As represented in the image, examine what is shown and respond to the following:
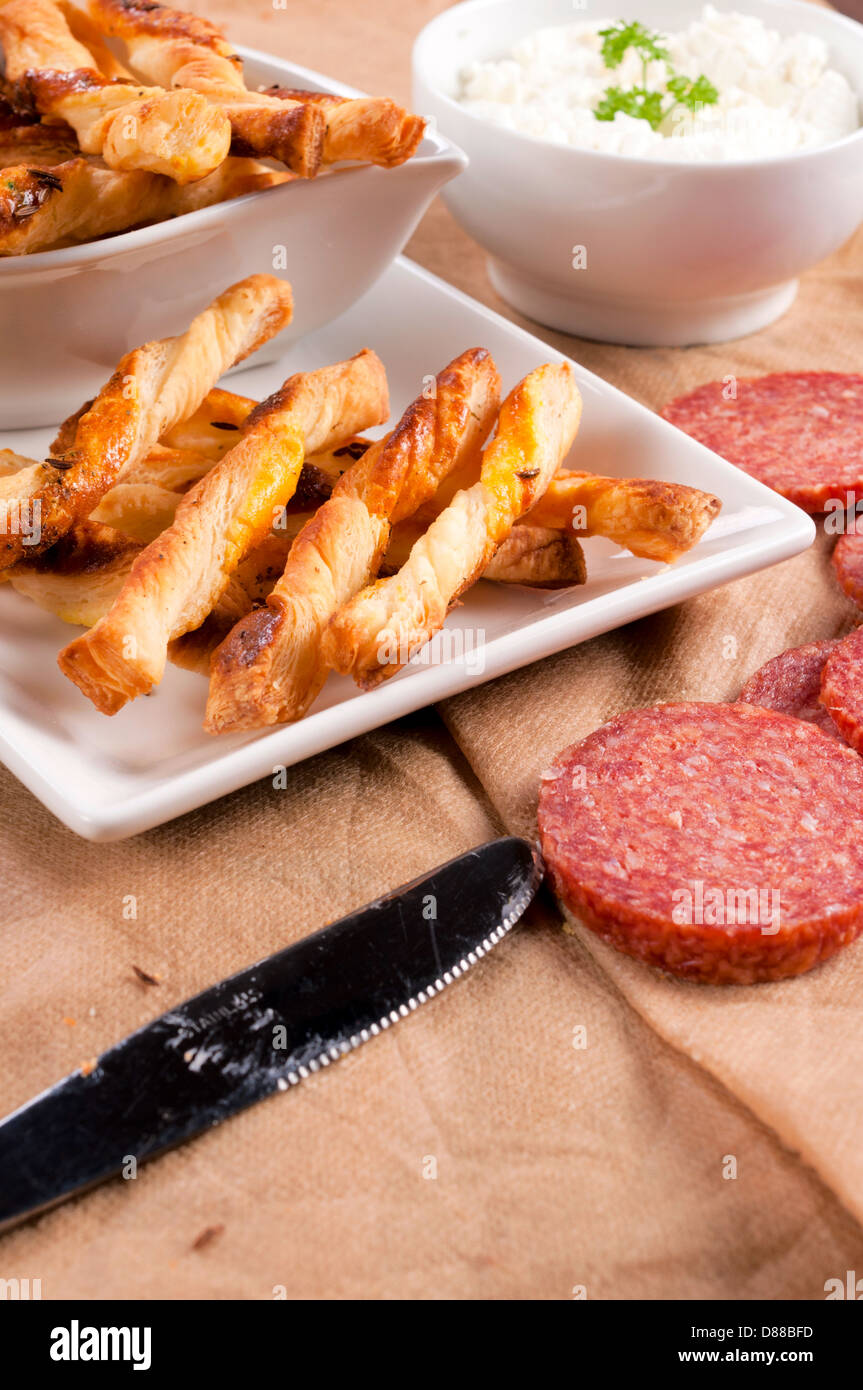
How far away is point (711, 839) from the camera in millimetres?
1544

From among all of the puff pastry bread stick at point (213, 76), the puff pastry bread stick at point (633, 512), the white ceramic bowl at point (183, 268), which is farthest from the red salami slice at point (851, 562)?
the puff pastry bread stick at point (213, 76)

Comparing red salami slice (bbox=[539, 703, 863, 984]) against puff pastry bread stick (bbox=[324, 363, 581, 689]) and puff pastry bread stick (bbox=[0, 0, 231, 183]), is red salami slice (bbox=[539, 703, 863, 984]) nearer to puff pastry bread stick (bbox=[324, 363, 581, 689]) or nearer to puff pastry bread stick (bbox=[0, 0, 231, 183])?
Result: puff pastry bread stick (bbox=[324, 363, 581, 689])

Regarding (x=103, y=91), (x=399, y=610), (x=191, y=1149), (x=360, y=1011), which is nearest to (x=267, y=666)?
(x=399, y=610)

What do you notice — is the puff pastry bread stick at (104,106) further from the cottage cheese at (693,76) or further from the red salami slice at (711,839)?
the red salami slice at (711,839)

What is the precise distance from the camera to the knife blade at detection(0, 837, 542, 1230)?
1.27 m

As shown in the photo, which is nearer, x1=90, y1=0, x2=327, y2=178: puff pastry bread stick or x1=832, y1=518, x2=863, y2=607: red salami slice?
x1=90, y1=0, x2=327, y2=178: puff pastry bread stick

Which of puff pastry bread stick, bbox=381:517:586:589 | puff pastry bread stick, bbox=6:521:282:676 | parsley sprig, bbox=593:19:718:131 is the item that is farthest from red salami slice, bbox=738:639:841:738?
parsley sprig, bbox=593:19:718:131

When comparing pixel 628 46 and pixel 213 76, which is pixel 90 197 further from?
pixel 628 46

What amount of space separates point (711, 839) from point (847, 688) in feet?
1.22

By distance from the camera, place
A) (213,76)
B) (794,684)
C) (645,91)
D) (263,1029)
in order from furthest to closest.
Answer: (645,91) < (213,76) < (794,684) < (263,1029)

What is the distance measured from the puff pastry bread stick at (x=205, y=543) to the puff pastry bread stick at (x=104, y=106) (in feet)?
1.14

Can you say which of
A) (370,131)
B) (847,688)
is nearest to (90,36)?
(370,131)

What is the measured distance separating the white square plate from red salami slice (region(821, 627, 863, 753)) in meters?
0.17

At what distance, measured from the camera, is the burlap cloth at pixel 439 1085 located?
4.17 feet
